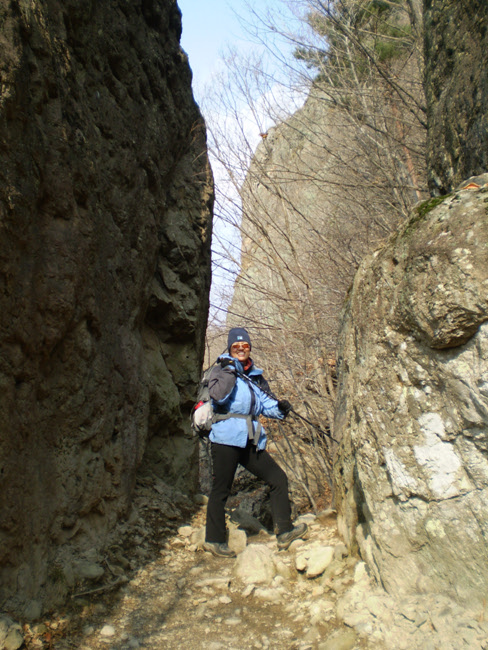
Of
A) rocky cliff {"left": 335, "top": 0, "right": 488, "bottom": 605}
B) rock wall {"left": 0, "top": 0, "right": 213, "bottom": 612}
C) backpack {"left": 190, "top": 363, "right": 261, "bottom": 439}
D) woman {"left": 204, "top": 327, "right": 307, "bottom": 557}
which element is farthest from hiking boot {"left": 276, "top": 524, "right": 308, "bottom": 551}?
rock wall {"left": 0, "top": 0, "right": 213, "bottom": 612}

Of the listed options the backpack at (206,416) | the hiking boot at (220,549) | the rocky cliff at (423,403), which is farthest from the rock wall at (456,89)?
the hiking boot at (220,549)

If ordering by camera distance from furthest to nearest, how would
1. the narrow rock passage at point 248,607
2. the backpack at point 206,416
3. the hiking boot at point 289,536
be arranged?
the backpack at point 206,416 < the hiking boot at point 289,536 < the narrow rock passage at point 248,607

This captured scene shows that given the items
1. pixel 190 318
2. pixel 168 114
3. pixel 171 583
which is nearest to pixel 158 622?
pixel 171 583

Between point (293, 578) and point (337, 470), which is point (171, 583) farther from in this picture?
point (337, 470)

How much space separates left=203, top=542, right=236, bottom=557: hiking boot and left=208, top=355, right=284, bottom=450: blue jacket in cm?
83

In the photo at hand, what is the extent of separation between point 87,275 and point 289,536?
2.57m

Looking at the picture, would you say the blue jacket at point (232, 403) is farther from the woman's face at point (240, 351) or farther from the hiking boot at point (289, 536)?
the hiking boot at point (289, 536)

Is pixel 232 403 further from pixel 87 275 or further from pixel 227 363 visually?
pixel 87 275

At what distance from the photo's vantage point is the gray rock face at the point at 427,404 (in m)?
2.47

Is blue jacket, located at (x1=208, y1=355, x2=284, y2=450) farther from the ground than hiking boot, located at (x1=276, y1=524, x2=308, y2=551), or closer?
farther from the ground

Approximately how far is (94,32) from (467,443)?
4.25m

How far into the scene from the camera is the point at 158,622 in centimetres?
329

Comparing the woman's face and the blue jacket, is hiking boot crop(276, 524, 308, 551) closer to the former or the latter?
the blue jacket

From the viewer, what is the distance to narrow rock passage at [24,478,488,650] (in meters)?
2.65
